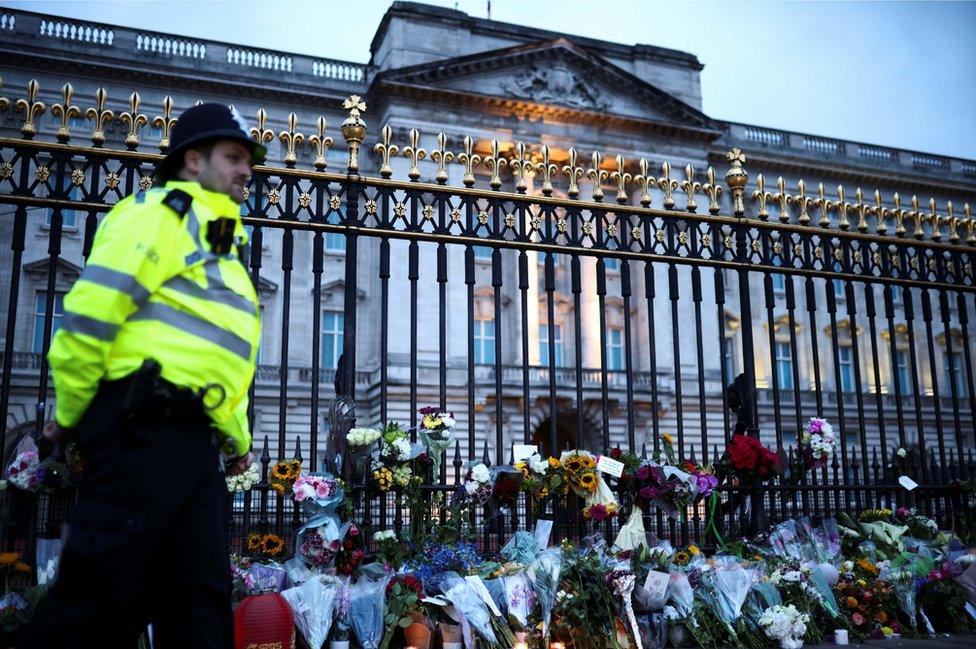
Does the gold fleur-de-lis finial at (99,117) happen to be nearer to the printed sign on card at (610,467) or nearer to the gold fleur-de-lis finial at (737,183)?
the printed sign on card at (610,467)

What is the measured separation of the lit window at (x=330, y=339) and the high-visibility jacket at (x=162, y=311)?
19.5 meters

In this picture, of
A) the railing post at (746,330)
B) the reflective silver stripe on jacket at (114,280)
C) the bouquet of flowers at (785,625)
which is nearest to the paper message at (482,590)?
the bouquet of flowers at (785,625)

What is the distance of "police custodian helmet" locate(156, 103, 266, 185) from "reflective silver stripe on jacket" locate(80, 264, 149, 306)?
0.53m

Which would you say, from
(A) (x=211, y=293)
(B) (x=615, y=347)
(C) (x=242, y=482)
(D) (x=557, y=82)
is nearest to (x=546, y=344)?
(B) (x=615, y=347)

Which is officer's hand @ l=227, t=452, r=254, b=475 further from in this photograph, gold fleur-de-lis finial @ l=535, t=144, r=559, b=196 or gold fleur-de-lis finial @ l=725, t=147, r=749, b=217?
gold fleur-de-lis finial @ l=725, t=147, r=749, b=217

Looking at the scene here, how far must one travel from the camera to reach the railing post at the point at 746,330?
247 inches

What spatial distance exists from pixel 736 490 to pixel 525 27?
2167 cm

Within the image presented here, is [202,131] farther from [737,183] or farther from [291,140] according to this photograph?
[737,183]

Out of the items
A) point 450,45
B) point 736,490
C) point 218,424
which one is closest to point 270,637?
point 218,424

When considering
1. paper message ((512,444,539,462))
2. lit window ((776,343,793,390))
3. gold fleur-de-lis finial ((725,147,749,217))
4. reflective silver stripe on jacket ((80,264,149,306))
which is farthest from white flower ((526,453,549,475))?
lit window ((776,343,793,390))

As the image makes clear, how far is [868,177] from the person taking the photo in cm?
2662

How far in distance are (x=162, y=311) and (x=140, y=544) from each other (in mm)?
655

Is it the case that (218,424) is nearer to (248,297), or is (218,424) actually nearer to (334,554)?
(248,297)

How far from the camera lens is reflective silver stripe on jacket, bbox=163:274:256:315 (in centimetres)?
255
